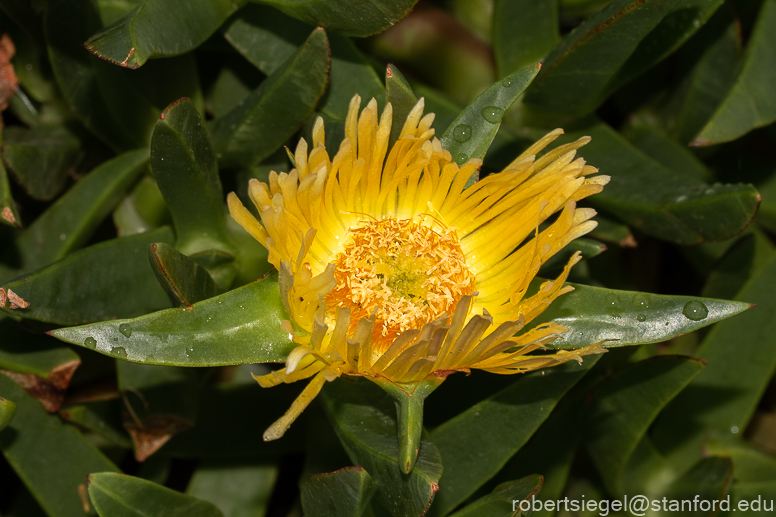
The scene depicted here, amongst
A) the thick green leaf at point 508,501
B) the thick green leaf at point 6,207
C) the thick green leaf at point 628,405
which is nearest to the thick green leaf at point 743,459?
the thick green leaf at point 628,405

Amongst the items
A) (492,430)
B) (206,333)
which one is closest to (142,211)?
(206,333)

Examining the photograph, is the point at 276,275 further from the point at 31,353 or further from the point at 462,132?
the point at 31,353

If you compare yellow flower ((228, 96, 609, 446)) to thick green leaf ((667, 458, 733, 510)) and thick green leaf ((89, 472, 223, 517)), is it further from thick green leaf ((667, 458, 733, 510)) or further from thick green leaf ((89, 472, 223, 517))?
thick green leaf ((667, 458, 733, 510))

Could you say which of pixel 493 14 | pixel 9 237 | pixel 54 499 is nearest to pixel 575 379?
pixel 493 14

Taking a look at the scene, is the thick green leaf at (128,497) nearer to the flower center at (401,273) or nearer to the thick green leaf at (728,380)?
the flower center at (401,273)

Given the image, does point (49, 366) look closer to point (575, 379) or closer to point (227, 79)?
point (227, 79)

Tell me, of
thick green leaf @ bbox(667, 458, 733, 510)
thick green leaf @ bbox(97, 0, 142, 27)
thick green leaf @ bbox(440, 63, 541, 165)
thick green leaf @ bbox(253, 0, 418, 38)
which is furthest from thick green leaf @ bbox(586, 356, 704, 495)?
thick green leaf @ bbox(97, 0, 142, 27)
